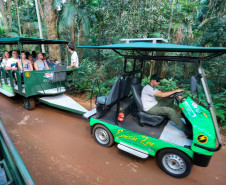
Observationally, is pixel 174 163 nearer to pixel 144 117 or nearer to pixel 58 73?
pixel 144 117

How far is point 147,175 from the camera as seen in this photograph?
8.87 feet

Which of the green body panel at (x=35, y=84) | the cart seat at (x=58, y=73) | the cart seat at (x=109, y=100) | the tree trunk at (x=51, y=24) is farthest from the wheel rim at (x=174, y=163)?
the tree trunk at (x=51, y=24)

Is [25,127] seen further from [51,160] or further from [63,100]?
[51,160]

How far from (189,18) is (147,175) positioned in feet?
24.2

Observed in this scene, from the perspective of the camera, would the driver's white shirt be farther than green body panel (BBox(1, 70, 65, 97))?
No

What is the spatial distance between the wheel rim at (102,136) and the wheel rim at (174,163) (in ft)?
4.42

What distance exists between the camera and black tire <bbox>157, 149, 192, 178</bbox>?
2.54 m

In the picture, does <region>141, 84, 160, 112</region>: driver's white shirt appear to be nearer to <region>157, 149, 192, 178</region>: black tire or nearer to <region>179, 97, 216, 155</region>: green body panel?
<region>179, 97, 216, 155</region>: green body panel

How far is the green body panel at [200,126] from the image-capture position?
2303 mm

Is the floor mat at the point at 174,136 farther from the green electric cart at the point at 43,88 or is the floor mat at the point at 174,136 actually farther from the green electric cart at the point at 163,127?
the green electric cart at the point at 43,88

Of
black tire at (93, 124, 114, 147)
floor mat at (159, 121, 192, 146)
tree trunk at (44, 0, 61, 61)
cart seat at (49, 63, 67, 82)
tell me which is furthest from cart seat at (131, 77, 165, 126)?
tree trunk at (44, 0, 61, 61)

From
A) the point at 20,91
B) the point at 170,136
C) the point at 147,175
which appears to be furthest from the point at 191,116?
A: the point at 20,91

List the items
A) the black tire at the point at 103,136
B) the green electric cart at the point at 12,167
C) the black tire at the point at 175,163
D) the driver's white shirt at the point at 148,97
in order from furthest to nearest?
1. the black tire at the point at 103,136
2. the driver's white shirt at the point at 148,97
3. the black tire at the point at 175,163
4. the green electric cart at the point at 12,167

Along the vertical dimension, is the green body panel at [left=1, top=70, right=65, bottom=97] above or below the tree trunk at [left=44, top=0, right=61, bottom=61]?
below
